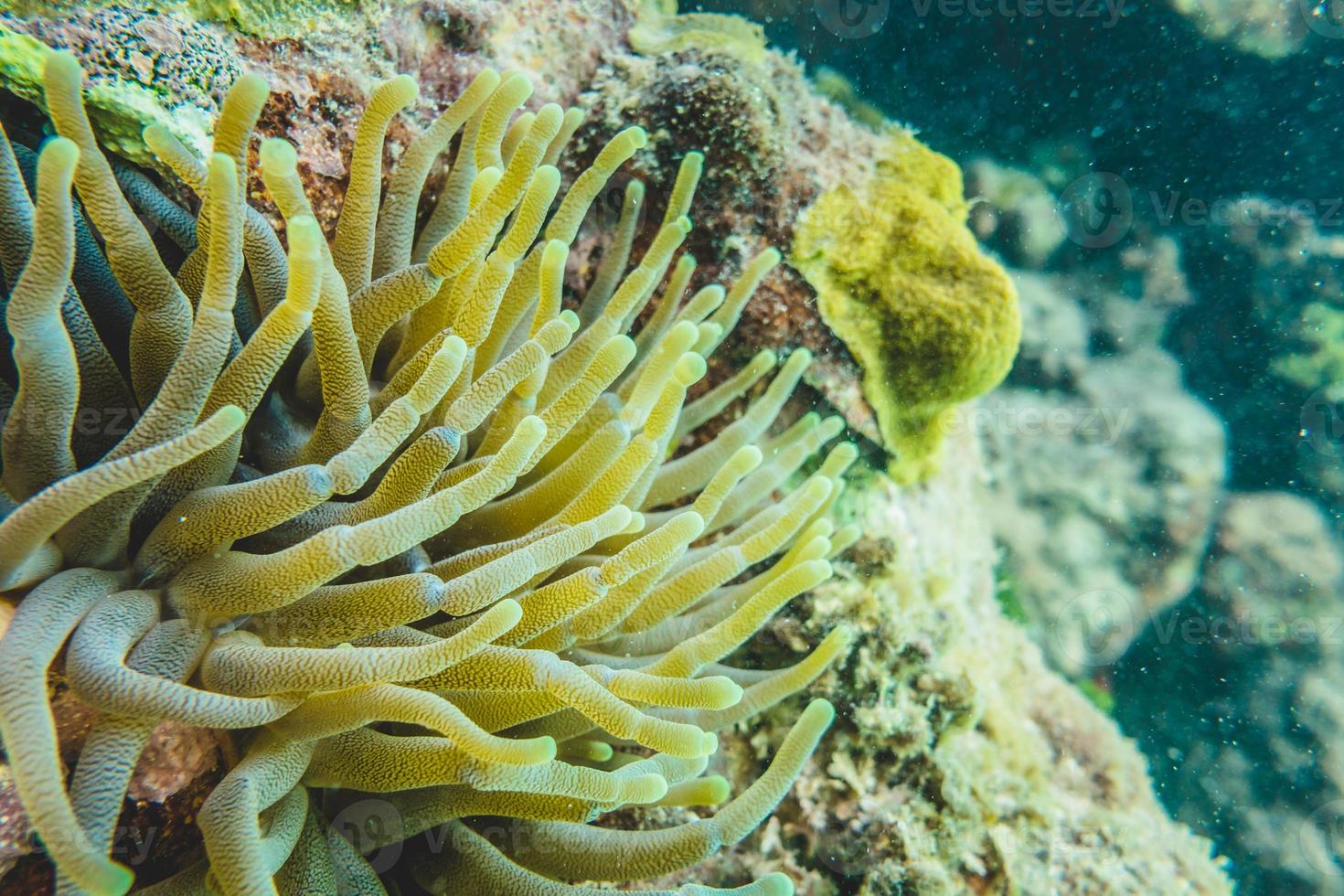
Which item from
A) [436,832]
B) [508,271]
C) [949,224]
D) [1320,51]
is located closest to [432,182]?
[508,271]

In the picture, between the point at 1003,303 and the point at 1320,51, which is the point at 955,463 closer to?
the point at 1003,303

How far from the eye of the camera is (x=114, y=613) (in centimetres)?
123

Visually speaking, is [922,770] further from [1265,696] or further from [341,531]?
[1265,696]

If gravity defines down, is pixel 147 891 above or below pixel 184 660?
below

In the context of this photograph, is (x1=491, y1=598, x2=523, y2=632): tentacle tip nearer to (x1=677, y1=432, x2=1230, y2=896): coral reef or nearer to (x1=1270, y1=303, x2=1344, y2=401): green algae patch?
(x1=677, y1=432, x2=1230, y2=896): coral reef

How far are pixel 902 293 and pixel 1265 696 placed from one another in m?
6.24

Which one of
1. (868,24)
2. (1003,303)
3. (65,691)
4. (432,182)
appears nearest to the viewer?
(65,691)

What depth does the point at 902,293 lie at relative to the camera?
2.81 metres

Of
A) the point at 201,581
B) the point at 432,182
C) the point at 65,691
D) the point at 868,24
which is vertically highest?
the point at 868,24

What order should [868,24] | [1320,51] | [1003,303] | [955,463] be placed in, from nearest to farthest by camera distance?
[1003,303] < [955,463] < [868,24] < [1320,51]

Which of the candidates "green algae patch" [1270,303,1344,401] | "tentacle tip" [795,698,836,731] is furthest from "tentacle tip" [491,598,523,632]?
"green algae patch" [1270,303,1344,401]

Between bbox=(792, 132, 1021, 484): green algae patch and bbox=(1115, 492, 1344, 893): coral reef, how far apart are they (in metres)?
5.25

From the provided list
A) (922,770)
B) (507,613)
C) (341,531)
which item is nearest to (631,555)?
(507,613)

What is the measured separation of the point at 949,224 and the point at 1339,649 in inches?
245
